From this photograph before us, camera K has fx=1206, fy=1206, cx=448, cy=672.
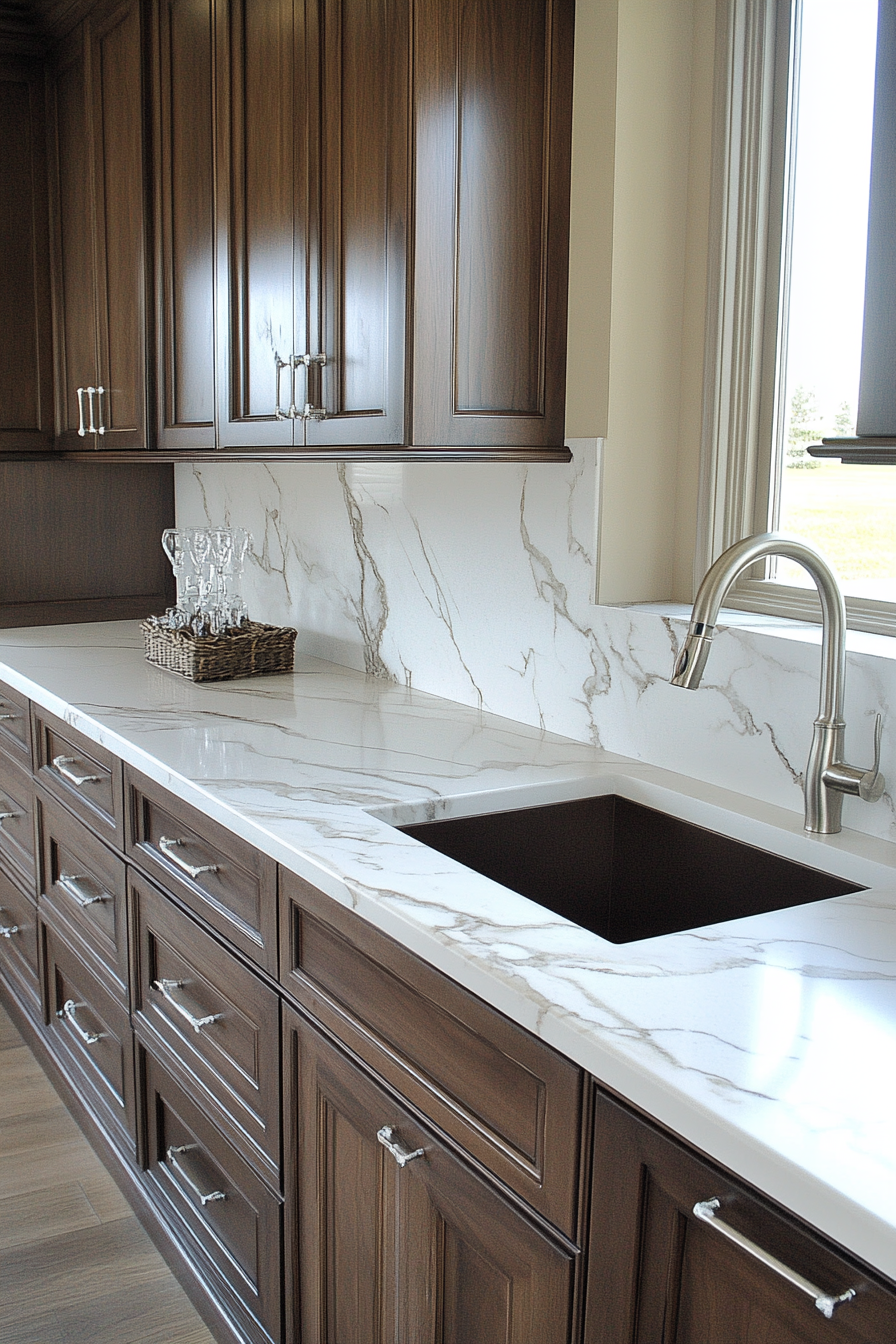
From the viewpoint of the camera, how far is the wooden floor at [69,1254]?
6.30ft

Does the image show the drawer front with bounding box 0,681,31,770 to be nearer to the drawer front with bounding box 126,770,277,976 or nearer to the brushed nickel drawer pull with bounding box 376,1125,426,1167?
the drawer front with bounding box 126,770,277,976

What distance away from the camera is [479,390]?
187 cm

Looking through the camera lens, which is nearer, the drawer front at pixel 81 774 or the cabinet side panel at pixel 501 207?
the cabinet side panel at pixel 501 207

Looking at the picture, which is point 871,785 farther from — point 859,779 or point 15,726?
point 15,726

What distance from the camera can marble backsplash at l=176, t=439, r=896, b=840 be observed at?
65.4 inches

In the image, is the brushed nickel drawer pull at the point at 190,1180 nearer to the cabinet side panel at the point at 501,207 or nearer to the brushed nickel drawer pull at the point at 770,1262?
the brushed nickel drawer pull at the point at 770,1262

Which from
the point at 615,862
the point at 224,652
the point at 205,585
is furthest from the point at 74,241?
the point at 615,862

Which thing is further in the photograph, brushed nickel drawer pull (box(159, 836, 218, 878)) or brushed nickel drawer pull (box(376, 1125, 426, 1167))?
brushed nickel drawer pull (box(159, 836, 218, 878))

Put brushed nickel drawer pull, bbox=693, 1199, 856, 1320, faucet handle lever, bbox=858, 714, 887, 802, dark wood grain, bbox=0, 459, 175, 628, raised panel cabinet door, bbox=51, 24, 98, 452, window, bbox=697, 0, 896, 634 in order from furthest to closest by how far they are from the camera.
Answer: dark wood grain, bbox=0, 459, 175, 628 → raised panel cabinet door, bbox=51, 24, 98, 452 → window, bbox=697, 0, 896, 634 → faucet handle lever, bbox=858, 714, 887, 802 → brushed nickel drawer pull, bbox=693, 1199, 856, 1320

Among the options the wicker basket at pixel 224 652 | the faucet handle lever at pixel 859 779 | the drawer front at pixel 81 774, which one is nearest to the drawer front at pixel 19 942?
the drawer front at pixel 81 774

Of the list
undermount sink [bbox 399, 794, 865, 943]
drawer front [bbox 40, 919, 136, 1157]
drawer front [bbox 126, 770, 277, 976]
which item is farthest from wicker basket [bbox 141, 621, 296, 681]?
undermount sink [bbox 399, 794, 865, 943]

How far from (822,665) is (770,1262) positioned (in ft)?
2.65

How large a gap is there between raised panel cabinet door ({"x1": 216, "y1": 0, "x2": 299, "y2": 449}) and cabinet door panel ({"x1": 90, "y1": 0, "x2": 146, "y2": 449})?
16.7 inches

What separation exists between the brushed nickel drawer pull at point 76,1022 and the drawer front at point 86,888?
150 mm
